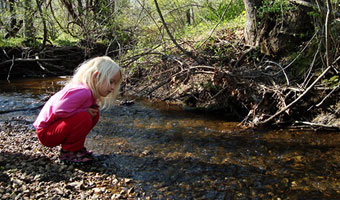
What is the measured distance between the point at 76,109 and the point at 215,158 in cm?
152

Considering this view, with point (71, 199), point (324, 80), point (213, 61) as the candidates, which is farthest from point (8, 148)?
point (324, 80)

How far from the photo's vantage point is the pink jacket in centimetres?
251

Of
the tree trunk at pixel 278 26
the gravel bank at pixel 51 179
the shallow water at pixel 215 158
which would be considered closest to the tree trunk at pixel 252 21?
the tree trunk at pixel 278 26

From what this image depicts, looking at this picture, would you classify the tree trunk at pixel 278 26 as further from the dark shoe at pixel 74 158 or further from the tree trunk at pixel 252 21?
the dark shoe at pixel 74 158

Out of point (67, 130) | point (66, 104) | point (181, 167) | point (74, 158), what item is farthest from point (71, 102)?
point (181, 167)

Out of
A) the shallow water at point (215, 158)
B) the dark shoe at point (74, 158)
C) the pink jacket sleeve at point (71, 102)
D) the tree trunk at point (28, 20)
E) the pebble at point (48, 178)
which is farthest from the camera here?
the tree trunk at point (28, 20)

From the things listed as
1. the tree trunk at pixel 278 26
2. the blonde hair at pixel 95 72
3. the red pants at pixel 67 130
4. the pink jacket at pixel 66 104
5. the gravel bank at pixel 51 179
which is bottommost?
the gravel bank at pixel 51 179

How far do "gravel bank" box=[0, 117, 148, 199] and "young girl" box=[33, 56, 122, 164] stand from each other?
184 millimetres

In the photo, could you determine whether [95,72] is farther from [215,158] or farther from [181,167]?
[215,158]

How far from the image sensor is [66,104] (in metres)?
2.50

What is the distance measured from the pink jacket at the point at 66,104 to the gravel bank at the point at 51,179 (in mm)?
431

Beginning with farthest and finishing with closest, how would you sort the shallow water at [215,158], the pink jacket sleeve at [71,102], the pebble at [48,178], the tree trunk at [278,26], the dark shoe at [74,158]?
the tree trunk at [278,26] → the dark shoe at [74,158] → the pink jacket sleeve at [71,102] → the shallow water at [215,158] → the pebble at [48,178]

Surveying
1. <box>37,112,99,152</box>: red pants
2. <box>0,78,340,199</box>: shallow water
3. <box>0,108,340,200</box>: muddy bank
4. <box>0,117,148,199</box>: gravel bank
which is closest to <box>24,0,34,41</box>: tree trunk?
<box>0,78,340,199</box>: shallow water

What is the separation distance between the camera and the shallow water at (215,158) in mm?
2312
